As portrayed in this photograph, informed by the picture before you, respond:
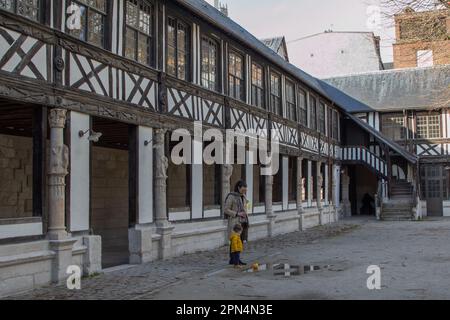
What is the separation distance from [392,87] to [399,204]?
8.30 m

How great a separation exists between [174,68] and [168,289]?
20.3 ft

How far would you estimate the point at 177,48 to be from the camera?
523 inches

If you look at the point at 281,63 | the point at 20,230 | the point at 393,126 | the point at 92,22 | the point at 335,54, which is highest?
the point at 335,54

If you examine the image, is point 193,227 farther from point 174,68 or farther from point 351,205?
point 351,205

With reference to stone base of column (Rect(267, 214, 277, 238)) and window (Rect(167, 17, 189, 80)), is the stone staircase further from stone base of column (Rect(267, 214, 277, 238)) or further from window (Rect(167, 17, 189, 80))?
window (Rect(167, 17, 189, 80))

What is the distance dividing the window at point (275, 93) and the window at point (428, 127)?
13714 millimetres

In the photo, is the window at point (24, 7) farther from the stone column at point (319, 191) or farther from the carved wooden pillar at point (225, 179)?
the stone column at point (319, 191)

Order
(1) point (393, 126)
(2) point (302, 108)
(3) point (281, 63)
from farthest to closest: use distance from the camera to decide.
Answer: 1. (1) point (393, 126)
2. (2) point (302, 108)
3. (3) point (281, 63)

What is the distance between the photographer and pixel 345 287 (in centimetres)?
838

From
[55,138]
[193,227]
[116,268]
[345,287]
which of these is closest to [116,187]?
[193,227]

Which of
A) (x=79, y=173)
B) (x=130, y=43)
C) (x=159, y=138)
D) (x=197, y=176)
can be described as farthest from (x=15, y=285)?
(x=197, y=176)

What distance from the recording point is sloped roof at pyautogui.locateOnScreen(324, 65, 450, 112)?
31.6 meters

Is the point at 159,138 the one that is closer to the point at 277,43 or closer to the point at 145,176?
the point at 145,176

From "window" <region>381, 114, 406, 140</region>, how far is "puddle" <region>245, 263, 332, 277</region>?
22.3 m
